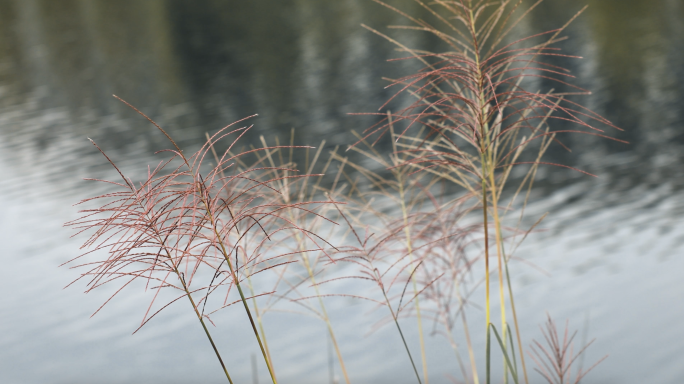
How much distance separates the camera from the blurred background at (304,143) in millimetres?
9719

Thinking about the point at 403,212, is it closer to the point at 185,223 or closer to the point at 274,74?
the point at 185,223

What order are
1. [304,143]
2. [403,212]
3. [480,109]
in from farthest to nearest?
[304,143] < [403,212] < [480,109]

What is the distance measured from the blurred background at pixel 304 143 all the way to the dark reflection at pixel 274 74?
0.43ft

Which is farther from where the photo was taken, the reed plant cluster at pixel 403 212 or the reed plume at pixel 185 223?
the reed plant cluster at pixel 403 212

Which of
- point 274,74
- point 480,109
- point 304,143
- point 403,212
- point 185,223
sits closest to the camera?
point 185,223

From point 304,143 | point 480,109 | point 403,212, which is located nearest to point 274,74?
point 304,143

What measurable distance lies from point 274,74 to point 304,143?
484 inches

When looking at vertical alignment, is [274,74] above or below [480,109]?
above

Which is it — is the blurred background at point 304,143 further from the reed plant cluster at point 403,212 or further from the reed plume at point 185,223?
the reed plume at point 185,223

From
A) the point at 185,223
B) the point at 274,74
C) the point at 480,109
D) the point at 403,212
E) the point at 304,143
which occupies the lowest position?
the point at 185,223

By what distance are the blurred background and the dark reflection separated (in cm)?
13

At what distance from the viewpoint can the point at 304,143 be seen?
20.0 metres

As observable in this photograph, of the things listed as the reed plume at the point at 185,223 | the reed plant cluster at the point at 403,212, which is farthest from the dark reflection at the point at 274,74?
the reed plume at the point at 185,223

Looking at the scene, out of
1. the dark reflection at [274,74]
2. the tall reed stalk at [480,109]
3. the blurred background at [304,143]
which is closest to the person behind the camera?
the tall reed stalk at [480,109]
